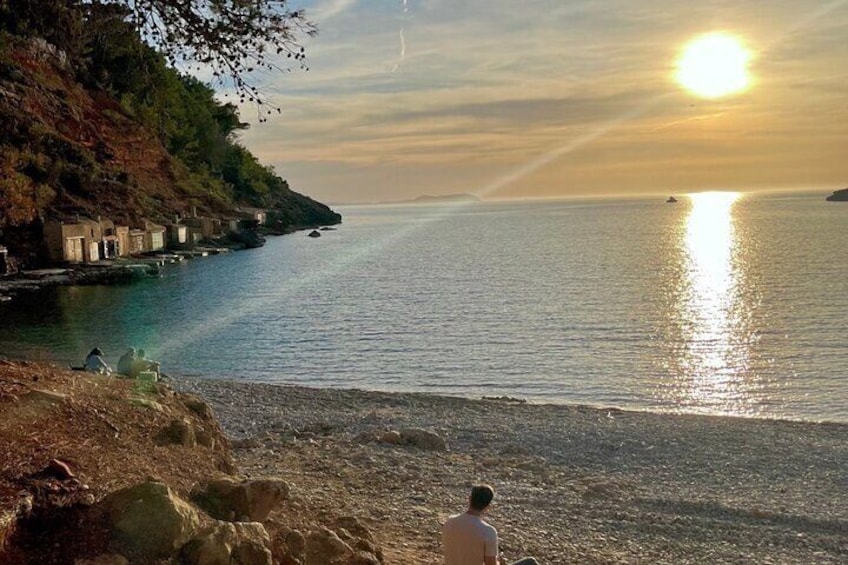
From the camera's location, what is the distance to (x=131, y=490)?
22.6 ft

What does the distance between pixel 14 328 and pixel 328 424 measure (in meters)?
33.8

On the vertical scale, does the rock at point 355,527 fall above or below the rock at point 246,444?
above

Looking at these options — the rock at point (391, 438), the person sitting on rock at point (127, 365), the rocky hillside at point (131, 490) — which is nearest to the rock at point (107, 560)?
the rocky hillside at point (131, 490)

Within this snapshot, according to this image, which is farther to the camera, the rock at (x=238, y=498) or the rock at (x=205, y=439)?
the rock at (x=205, y=439)

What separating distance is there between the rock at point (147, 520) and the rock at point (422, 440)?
12190 millimetres

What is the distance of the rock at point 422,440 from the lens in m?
18.9

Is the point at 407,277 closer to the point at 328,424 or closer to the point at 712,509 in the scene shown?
the point at 328,424

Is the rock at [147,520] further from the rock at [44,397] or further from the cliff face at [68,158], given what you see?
the cliff face at [68,158]

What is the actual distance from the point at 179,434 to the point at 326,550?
8.19 feet

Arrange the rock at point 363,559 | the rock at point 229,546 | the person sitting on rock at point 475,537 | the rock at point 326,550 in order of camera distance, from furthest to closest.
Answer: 1. the rock at point 363,559
2. the rock at point 326,550
3. the person sitting on rock at point 475,537
4. the rock at point 229,546

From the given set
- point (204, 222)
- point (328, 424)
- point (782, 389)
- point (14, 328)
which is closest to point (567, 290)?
point (782, 389)

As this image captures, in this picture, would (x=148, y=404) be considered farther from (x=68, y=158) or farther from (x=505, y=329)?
(x=68, y=158)

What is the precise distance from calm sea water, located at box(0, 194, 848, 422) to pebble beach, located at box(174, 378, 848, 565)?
20.9 feet

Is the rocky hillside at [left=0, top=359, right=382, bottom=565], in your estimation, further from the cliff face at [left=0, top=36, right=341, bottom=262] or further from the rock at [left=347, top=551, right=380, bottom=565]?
the cliff face at [left=0, top=36, right=341, bottom=262]
